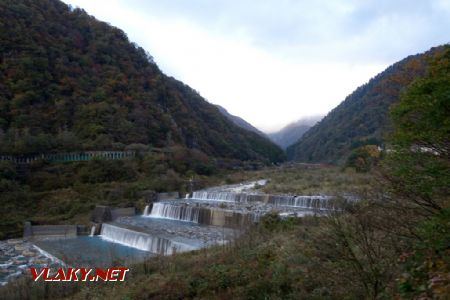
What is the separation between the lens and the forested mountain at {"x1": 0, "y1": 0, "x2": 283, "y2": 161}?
2930 centimetres

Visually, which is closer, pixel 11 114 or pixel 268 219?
pixel 268 219

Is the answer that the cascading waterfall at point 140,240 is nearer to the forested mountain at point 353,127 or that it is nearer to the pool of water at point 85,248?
the pool of water at point 85,248

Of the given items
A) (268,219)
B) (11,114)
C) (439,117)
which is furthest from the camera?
(11,114)

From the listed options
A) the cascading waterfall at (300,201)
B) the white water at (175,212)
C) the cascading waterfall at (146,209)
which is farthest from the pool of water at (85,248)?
the cascading waterfall at (300,201)

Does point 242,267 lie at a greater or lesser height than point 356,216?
lesser

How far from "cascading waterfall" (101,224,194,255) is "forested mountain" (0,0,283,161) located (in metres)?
11.9

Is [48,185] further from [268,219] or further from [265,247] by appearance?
[265,247]

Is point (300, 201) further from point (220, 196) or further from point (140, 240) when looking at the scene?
point (140, 240)

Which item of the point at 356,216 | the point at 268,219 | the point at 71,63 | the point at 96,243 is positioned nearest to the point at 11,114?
the point at 71,63

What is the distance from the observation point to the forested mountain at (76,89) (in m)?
29.3

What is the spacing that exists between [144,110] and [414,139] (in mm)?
38307

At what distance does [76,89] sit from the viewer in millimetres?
35469

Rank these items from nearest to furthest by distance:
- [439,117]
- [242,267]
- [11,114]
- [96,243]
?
[439,117] → [242,267] → [96,243] → [11,114]

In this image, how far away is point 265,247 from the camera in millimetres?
7723
